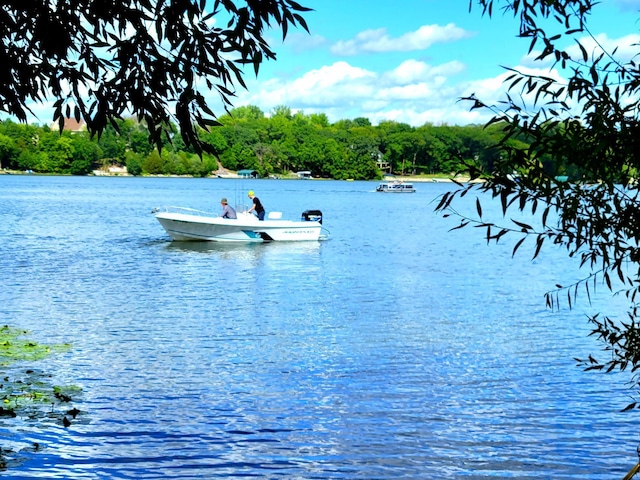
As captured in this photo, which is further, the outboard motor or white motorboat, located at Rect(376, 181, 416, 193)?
white motorboat, located at Rect(376, 181, 416, 193)

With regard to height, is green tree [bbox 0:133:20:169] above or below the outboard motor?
above

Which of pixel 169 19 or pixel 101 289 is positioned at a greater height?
pixel 169 19

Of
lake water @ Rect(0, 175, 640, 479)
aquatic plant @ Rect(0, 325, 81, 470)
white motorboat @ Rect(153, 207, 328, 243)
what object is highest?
white motorboat @ Rect(153, 207, 328, 243)

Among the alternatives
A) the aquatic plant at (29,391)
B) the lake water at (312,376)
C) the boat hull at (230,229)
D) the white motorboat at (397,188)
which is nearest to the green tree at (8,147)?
the white motorboat at (397,188)

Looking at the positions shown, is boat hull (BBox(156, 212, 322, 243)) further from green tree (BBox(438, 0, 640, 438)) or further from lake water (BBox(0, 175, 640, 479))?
green tree (BBox(438, 0, 640, 438))

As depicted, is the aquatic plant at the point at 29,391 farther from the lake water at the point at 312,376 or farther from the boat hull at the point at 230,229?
the boat hull at the point at 230,229

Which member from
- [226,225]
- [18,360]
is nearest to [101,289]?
[18,360]

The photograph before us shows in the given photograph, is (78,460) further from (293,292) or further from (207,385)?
(293,292)

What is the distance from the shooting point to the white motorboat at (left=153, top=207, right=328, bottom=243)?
1513 inches

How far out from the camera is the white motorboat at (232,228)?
38438mm

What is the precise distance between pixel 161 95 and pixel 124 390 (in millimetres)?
6970

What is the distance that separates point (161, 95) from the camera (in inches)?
249

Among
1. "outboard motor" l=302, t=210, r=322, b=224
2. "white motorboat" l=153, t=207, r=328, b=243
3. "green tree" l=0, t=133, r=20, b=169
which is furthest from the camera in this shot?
"green tree" l=0, t=133, r=20, b=169

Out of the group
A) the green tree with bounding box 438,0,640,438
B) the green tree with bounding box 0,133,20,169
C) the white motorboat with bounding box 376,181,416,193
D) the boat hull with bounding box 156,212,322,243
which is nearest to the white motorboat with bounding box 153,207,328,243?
the boat hull with bounding box 156,212,322,243
